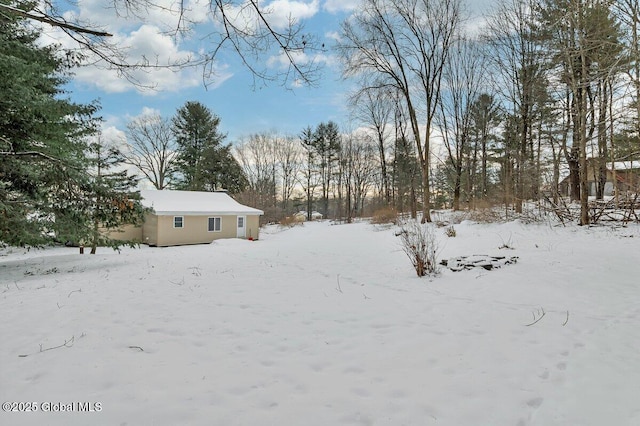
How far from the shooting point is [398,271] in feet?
21.2

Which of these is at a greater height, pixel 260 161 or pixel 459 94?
pixel 459 94

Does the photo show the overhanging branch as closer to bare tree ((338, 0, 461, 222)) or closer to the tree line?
the tree line

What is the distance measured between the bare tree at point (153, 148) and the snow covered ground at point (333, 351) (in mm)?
22953

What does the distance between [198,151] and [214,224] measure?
11.0m

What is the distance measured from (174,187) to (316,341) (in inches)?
1087

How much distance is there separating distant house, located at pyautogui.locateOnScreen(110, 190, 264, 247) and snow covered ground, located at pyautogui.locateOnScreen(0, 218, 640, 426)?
11.2 m

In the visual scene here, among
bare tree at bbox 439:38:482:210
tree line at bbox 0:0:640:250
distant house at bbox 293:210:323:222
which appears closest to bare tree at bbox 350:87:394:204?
tree line at bbox 0:0:640:250

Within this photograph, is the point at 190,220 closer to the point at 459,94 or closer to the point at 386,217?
the point at 386,217

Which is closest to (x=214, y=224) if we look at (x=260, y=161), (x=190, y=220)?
(x=190, y=220)

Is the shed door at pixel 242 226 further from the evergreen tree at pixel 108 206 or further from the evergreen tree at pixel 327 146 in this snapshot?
the evergreen tree at pixel 327 146

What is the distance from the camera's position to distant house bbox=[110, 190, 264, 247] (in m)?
16.5

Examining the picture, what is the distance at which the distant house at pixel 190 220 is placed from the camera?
16.5 metres

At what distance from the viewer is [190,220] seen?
17359mm

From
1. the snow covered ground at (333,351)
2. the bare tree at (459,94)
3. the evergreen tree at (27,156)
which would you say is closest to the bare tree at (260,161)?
the bare tree at (459,94)
